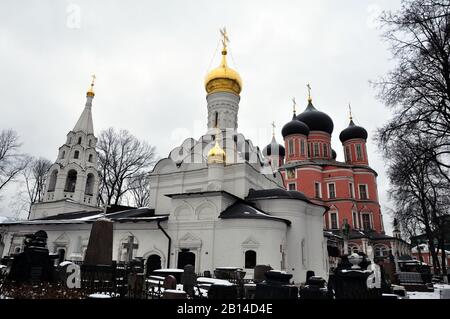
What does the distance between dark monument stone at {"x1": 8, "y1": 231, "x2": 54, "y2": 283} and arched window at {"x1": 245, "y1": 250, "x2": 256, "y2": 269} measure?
975 cm

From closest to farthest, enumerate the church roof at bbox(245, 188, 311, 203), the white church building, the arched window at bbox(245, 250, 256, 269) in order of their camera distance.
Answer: the arched window at bbox(245, 250, 256, 269) → the white church building → the church roof at bbox(245, 188, 311, 203)

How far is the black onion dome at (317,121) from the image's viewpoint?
39.7m

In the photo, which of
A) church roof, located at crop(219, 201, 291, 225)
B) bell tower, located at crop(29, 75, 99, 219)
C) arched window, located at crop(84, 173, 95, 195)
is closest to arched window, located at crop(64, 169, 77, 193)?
bell tower, located at crop(29, 75, 99, 219)

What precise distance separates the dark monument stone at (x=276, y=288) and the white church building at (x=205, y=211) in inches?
391

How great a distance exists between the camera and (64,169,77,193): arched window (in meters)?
26.3

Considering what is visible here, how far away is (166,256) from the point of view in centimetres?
1866

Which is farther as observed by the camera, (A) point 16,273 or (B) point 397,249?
(B) point 397,249

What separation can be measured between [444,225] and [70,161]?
29625 mm

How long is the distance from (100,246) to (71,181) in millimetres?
17392

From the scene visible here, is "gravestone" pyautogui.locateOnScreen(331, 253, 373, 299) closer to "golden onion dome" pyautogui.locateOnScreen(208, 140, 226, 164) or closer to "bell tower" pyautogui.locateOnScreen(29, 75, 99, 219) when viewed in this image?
"golden onion dome" pyautogui.locateOnScreen(208, 140, 226, 164)

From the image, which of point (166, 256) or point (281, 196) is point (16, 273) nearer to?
point (166, 256)

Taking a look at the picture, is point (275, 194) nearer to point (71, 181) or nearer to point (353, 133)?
point (71, 181)
